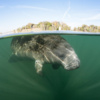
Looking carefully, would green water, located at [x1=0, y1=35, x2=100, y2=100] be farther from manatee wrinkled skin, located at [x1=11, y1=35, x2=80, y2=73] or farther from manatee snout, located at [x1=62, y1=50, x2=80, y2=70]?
manatee snout, located at [x1=62, y1=50, x2=80, y2=70]

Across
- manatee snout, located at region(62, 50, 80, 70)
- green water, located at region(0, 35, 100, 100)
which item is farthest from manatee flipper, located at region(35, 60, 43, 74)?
manatee snout, located at region(62, 50, 80, 70)

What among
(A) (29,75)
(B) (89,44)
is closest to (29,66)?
(A) (29,75)

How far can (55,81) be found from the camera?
6195 millimetres

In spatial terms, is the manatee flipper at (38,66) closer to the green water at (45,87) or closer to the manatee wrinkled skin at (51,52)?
the manatee wrinkled skin at (51,52)

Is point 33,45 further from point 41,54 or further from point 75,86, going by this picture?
point 75,86

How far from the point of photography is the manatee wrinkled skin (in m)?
5.09

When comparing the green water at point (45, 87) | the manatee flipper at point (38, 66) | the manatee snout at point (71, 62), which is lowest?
the green water at point (45, 87)

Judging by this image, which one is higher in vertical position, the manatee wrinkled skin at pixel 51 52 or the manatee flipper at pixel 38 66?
the manatee wrinkled skin at pixel 51 52

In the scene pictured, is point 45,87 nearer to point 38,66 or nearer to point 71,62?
point 38,66

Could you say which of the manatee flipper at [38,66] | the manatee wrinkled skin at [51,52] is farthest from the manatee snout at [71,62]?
the manatee flipper at [38,66]

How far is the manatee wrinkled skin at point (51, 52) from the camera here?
509cm

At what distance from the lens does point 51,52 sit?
5.69 metres

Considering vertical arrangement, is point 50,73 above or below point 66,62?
below

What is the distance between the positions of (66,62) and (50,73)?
2391 millimetres
